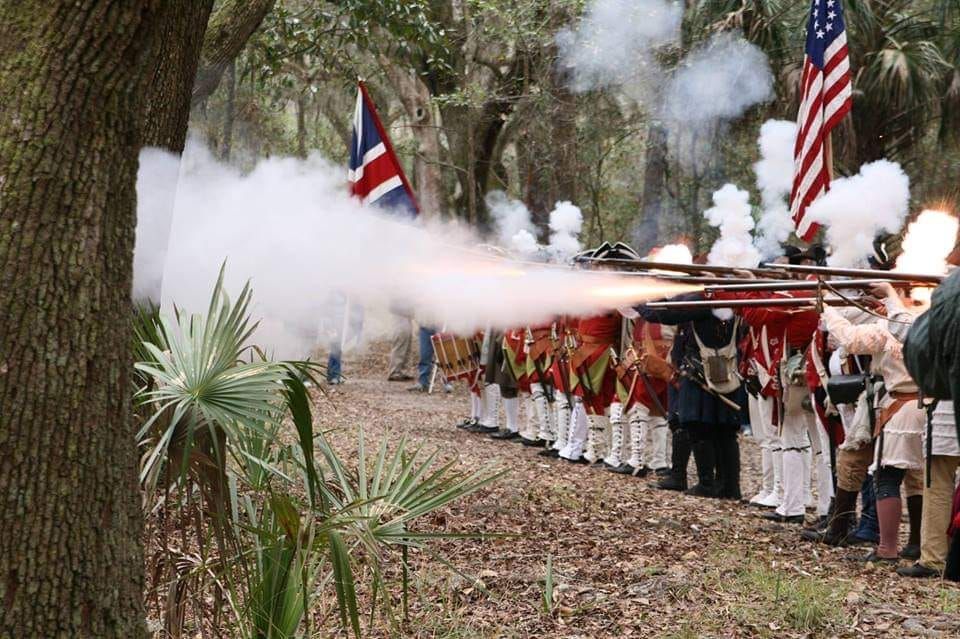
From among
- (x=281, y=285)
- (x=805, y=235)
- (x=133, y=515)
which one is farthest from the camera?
(x=805, y=235)

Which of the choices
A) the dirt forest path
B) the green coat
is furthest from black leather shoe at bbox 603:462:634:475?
the green coat

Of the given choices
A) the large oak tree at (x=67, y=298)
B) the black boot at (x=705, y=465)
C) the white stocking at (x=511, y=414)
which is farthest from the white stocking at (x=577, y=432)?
the large oak tree at (x=67, y=298)

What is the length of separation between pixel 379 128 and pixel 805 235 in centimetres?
489

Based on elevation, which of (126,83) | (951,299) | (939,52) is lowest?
(951,299)

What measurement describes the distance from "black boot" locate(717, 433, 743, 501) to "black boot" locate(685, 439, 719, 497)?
9cm

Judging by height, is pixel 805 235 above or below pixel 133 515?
above

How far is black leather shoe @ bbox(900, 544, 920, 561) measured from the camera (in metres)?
7.41

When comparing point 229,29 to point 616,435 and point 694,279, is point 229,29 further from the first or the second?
point 616,435

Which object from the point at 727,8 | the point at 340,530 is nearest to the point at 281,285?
the point at 340,530

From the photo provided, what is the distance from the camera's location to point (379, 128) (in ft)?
40.4

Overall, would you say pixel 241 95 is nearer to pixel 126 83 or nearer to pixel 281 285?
pixel 281 285

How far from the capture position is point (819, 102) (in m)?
10.1

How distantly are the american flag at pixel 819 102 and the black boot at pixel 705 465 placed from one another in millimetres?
2131

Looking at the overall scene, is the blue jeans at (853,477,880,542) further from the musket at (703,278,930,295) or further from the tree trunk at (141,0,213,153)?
the tree trunk at (141,0,213,153)
